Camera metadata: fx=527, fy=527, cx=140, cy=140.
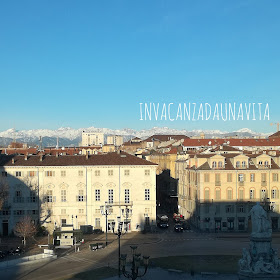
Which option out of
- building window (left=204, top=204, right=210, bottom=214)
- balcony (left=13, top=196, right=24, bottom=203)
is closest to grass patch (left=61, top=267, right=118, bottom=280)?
balcony (left=13, top=196, right=24, bottom=203)

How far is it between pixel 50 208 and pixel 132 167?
1425cm

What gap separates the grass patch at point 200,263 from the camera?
54656mm

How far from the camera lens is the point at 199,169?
85.1 metres

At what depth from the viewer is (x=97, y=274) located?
175 ft

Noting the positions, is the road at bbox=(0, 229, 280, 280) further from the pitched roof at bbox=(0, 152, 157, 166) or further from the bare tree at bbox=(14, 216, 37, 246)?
the pitched roof at bbox=(0, 152, 157, 166)

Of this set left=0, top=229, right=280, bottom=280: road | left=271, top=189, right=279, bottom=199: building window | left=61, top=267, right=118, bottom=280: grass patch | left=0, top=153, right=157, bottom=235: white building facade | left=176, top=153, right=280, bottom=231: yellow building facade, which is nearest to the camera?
left=61, top=267, right=118, bottom=280: grass patch

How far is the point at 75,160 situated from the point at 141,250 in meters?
23.5

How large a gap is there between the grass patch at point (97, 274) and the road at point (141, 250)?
4.35 ft

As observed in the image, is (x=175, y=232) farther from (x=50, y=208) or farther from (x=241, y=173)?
(x=50, y=208)

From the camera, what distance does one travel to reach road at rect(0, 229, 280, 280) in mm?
55406

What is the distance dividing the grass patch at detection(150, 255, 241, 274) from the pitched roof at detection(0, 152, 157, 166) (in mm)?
25484

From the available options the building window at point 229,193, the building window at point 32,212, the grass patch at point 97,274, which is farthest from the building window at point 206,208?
the grass patch at point 97,274

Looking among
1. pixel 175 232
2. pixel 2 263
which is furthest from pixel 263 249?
pixel 175 232

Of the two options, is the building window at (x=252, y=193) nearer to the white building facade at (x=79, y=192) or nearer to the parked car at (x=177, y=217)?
the parked car at (x=177, y=217)
